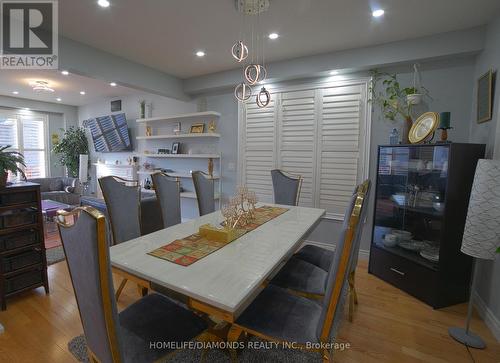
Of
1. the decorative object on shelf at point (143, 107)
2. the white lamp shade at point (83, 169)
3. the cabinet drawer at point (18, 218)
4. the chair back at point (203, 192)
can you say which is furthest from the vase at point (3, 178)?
the white lamp shade at point (83, 169)

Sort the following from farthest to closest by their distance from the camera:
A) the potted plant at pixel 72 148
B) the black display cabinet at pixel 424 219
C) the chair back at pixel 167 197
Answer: the potted plant at pixel 72 148, the chair back at pixel 167 197, the black display cabinet at pixel 424 219

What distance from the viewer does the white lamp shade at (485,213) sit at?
1.74 metres

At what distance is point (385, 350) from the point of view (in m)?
1.78

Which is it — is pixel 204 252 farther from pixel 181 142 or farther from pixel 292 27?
pixel 181 142

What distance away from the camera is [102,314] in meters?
0.90

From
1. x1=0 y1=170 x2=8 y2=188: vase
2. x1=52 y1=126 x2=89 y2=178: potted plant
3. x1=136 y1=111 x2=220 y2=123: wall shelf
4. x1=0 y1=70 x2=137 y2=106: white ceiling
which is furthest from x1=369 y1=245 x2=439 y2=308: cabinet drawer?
x1=52 y1=126 x2=89 y2=178: potted plant

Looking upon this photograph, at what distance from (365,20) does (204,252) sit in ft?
8.18

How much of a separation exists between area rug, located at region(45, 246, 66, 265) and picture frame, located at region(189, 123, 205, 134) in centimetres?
254

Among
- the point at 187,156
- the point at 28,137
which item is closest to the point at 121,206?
the point at 187,156

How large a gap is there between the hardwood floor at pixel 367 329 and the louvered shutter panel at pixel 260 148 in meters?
1.98

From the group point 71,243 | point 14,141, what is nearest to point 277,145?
point 71,243

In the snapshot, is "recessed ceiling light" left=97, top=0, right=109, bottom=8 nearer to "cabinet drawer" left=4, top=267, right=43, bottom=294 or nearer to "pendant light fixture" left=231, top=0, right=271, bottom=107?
"pendant light fixture" left=231, top=0, right=271, bottom=107

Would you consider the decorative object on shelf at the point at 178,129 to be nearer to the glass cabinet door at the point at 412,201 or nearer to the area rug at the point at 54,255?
the area rug at the point at 54,255

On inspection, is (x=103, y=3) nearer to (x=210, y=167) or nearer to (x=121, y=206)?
(x=121, y=206)
